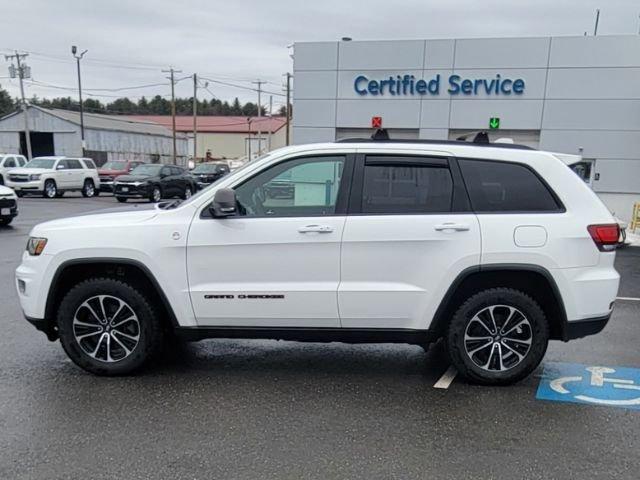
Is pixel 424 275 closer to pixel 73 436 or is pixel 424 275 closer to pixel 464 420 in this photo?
pixel 464 420

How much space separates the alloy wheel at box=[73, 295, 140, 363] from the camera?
424 centimetres

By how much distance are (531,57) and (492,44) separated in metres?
1.18

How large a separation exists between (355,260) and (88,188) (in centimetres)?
2490

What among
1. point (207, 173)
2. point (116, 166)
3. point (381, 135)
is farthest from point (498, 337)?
point (116, 166)

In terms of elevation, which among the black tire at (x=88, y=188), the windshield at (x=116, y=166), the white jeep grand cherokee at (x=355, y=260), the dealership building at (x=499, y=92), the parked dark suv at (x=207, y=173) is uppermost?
the dealership building at (x=499, y=92)

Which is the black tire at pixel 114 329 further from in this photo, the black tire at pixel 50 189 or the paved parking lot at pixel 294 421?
Result: the black tire at pixel 50 189

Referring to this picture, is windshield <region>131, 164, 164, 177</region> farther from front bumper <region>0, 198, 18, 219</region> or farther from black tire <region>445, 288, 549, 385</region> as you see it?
black tire <region>445, 288, 549, 385</region>

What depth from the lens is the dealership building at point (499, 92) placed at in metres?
15.1

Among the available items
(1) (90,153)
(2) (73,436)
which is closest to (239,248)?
(2) (73,436)

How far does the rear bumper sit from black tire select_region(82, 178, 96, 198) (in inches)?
1001

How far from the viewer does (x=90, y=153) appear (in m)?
49.8

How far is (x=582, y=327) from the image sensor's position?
4.09 metres

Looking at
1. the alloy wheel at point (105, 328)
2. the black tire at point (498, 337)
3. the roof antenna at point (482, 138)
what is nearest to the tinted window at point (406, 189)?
the roof antenna at point (482, 138)

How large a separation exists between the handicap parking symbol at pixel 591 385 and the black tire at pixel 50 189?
2402 centimetres
